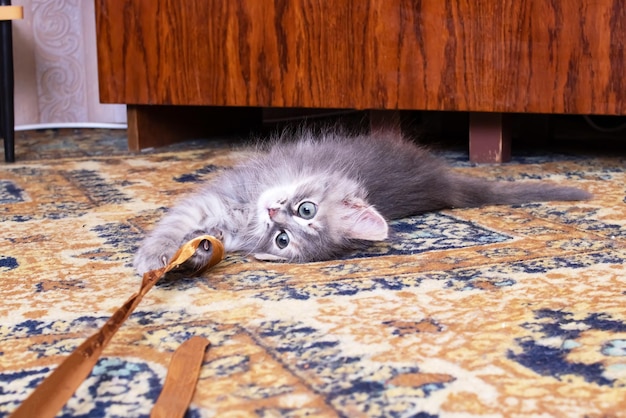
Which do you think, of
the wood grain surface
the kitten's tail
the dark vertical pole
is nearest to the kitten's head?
the kitten's tail

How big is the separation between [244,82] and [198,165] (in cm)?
31

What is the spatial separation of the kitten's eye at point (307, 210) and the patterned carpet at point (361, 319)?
114 mm

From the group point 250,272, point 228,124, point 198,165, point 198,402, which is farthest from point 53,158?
point 198,402

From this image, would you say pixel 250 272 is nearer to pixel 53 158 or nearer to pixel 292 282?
pixel 292 282

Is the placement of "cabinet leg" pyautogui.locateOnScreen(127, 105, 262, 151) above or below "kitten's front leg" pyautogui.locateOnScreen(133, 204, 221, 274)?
above

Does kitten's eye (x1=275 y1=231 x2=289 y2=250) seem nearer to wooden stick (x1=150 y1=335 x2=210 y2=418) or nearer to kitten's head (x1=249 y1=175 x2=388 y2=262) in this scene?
kitten's head (x1=249 y1=175 x2=388 y2=262)

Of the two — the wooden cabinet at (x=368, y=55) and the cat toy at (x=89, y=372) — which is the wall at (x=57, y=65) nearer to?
the wooden cabinet at (x=368, y=55)

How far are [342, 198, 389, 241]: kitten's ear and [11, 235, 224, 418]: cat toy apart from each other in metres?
0.44

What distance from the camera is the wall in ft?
10.7

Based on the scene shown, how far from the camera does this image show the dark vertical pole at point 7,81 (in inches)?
93.4

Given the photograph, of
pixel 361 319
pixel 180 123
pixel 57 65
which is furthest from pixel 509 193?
pixel 57 65

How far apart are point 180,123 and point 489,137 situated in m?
1.15

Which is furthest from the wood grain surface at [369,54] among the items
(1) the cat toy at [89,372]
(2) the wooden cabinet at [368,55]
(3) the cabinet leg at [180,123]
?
(1) the cat toy at [89,372]

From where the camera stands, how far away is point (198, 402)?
0.76 metres
